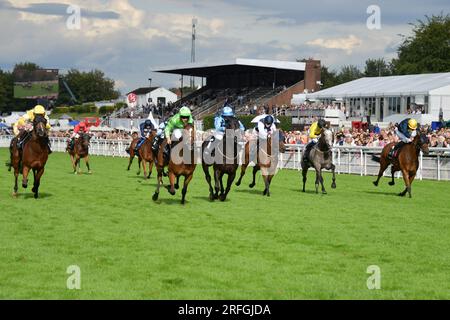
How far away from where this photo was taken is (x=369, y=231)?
11836mm

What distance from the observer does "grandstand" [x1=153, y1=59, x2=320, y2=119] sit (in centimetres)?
6256

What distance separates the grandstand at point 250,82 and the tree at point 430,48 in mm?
17751

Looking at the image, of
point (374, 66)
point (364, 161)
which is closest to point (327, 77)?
point (374, 66)

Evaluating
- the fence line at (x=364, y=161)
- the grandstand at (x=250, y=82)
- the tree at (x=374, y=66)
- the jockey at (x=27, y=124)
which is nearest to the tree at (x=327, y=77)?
the tree at (x=374, y=66)

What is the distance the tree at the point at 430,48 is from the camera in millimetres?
76969

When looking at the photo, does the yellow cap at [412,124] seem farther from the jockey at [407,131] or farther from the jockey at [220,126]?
the jockey at [220,126]

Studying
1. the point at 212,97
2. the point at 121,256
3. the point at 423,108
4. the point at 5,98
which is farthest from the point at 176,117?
the point at 5,98

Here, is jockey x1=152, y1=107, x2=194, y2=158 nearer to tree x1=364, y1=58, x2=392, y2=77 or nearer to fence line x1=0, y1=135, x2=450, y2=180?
fence line x1=0, y1=135, x2=450, y2=180

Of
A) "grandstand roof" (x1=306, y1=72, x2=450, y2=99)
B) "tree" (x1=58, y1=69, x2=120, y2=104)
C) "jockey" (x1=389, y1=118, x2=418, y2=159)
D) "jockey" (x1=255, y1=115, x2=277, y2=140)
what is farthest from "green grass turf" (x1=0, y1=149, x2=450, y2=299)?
"tree" (x1=58, y1=69, x2=120, y2=104)

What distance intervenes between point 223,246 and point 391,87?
40.4 m

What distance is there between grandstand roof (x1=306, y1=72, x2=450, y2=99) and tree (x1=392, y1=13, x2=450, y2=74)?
23101 millimetres

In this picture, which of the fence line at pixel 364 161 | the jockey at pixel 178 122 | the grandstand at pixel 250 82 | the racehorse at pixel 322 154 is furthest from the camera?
the grandstand at pixel 250 82

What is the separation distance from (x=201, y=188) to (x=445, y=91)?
26.1m

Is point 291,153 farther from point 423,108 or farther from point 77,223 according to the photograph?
point 77,223
